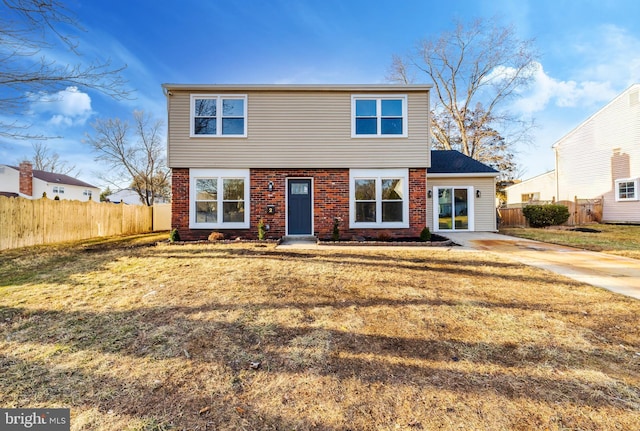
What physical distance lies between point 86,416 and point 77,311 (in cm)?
230

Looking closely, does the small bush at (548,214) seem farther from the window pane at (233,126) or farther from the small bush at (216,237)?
the small bush at (216,237)

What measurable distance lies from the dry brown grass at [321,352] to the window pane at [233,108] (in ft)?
22.3

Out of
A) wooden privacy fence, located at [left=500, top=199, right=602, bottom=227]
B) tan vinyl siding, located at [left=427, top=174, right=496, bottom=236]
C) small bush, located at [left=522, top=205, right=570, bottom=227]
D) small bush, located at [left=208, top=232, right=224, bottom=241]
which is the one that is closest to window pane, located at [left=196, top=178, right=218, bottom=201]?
small bush, located at [left=208, top=232, right=224, bottom=241]

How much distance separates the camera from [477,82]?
22.4 metres

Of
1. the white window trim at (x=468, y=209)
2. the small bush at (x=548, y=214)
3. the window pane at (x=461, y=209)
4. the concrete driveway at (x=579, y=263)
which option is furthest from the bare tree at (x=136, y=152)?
the small bush at (x=548, y=214)

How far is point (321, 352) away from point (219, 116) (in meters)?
9.38

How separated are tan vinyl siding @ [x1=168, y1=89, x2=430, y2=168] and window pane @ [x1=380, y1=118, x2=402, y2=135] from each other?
321mm

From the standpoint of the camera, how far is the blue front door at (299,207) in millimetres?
10086

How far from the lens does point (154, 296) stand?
160 inches

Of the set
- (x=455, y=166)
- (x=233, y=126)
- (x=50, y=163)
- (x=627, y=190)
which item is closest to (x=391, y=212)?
(x=455, y=166)

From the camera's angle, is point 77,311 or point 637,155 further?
point 637,155

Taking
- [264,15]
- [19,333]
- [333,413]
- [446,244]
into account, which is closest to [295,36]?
[264,15]

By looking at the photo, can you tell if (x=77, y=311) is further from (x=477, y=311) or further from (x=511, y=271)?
(x=511, y=271)

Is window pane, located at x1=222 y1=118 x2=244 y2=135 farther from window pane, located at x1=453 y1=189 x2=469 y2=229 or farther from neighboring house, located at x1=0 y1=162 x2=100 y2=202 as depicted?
neighboring house, located at x1=0 y1=162 x2=100 y2=202
